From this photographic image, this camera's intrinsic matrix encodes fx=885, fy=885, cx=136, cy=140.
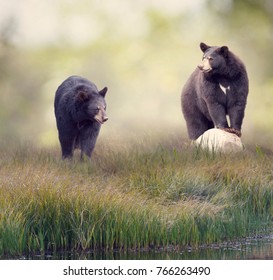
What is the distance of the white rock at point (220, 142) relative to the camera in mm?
11926

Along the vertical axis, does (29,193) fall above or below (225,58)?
below

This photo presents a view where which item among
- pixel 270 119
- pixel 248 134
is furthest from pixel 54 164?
pixel 270 119

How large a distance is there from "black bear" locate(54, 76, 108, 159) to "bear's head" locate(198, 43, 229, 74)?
1480 mm

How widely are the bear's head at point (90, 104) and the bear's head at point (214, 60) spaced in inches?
58.0

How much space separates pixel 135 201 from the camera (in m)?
9.57

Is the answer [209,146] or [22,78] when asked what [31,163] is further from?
[22,78]

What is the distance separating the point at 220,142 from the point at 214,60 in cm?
131

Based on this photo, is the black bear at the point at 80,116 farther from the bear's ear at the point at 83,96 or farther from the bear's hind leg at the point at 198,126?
the bear's hind leg at the point at 198,126

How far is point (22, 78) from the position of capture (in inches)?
637

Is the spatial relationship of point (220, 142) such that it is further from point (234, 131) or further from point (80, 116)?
point (80, 116)

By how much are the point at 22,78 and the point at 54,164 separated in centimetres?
480

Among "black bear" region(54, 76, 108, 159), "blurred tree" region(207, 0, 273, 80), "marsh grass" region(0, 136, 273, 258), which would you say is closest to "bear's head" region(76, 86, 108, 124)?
"black bear" region(54, 76, 108, 159)

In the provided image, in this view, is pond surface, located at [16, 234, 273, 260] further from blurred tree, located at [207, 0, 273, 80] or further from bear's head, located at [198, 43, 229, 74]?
blurred tree, located at [207, 0, 273, 80]

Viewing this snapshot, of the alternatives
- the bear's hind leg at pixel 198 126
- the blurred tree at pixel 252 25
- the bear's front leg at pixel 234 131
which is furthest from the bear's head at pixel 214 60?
the blurred tree at pixel 252 25
